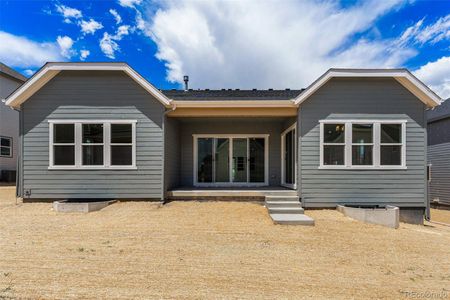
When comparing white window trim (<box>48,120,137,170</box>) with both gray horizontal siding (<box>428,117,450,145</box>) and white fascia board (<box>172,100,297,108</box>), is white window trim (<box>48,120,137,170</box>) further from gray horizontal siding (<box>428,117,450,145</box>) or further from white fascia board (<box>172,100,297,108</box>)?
gray horizontal siding (<box>428,117,450,145</box>)

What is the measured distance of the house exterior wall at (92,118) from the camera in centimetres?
791

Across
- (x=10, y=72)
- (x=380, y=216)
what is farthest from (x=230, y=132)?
(x=10, y=72)

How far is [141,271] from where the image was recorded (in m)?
3.45

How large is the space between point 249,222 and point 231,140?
15.4ft

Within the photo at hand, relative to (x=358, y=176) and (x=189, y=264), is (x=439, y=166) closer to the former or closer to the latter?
(x=358, y=176)

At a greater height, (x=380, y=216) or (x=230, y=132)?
(x=230, y=132)

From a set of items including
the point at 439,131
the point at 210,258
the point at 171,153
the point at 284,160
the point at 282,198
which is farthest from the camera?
the point at 439,131

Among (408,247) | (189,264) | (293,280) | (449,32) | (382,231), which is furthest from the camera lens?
(449,32)

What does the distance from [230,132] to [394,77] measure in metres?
5.82

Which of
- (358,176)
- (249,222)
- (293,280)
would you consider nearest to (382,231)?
(358,176)

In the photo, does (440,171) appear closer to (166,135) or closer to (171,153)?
(171,153)

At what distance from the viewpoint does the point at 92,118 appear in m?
7.91

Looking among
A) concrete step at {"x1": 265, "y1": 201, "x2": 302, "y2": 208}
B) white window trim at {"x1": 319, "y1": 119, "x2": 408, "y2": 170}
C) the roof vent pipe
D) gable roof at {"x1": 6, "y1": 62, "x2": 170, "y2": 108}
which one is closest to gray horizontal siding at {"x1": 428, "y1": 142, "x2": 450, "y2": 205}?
white window trim at {"x1": 319, "y1": 119, "x2": 408, "y2": 170}

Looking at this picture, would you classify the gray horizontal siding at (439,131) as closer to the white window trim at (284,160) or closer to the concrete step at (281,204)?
the white window trim at (284,160)
